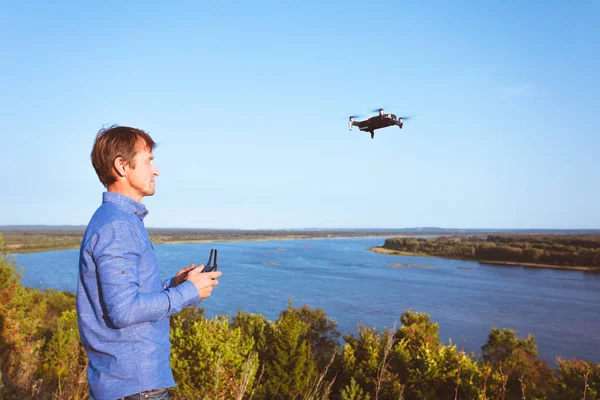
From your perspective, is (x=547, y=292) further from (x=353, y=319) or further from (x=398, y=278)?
(x=353, y=319)

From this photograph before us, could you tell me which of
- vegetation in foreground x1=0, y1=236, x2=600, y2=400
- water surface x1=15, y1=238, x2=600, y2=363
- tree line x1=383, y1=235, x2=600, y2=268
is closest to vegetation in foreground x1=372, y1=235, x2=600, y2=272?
tree line x1=383, y1=235, x2=600, y2=268

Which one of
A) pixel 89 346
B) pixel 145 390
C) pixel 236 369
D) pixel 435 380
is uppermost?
pixel 89 346

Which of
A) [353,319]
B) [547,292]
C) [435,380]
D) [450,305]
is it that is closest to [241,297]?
[353,319]

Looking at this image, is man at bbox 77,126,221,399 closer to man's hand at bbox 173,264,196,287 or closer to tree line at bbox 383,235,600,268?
man's hand at bbox 173,264,196,287

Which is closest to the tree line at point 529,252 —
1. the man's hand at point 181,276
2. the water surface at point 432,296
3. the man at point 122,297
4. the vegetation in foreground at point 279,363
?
the water surface at point 432,296

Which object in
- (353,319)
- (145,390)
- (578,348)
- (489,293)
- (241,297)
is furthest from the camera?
(489,293)

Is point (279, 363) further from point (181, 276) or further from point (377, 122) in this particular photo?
point (181, 276)

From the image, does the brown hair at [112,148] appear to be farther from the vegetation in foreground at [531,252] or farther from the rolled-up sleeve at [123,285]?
the vegetation in foreground at [531,252]

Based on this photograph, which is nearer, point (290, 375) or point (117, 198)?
point (117, 198)
